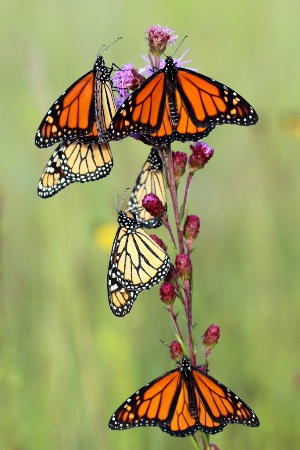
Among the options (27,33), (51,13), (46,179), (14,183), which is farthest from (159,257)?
(51,13)

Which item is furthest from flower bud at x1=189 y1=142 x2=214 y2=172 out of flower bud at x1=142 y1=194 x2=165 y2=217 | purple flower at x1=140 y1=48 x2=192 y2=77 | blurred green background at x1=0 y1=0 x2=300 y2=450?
blurred green background at x1=0 y1=0 x2=300 y2=450

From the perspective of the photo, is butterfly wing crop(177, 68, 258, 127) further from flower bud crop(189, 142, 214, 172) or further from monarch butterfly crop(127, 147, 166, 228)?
monarch butterfly crop(127, 147, 166, 228)

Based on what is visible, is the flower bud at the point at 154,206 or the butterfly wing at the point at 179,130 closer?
the butterfly wing at the point at 179,130

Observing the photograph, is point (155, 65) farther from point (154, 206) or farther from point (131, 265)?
point (131, 265)

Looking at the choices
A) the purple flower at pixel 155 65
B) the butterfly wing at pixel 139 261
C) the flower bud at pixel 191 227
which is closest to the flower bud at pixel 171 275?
the butterfly wing at pixel 139 261

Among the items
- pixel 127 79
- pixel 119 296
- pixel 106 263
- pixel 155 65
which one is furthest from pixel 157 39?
pixel 106 263

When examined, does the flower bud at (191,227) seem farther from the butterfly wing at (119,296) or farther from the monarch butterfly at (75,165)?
the monarch butterfly at (75,165)

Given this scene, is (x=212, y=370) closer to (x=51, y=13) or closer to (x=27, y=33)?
(x=27, y=33)
